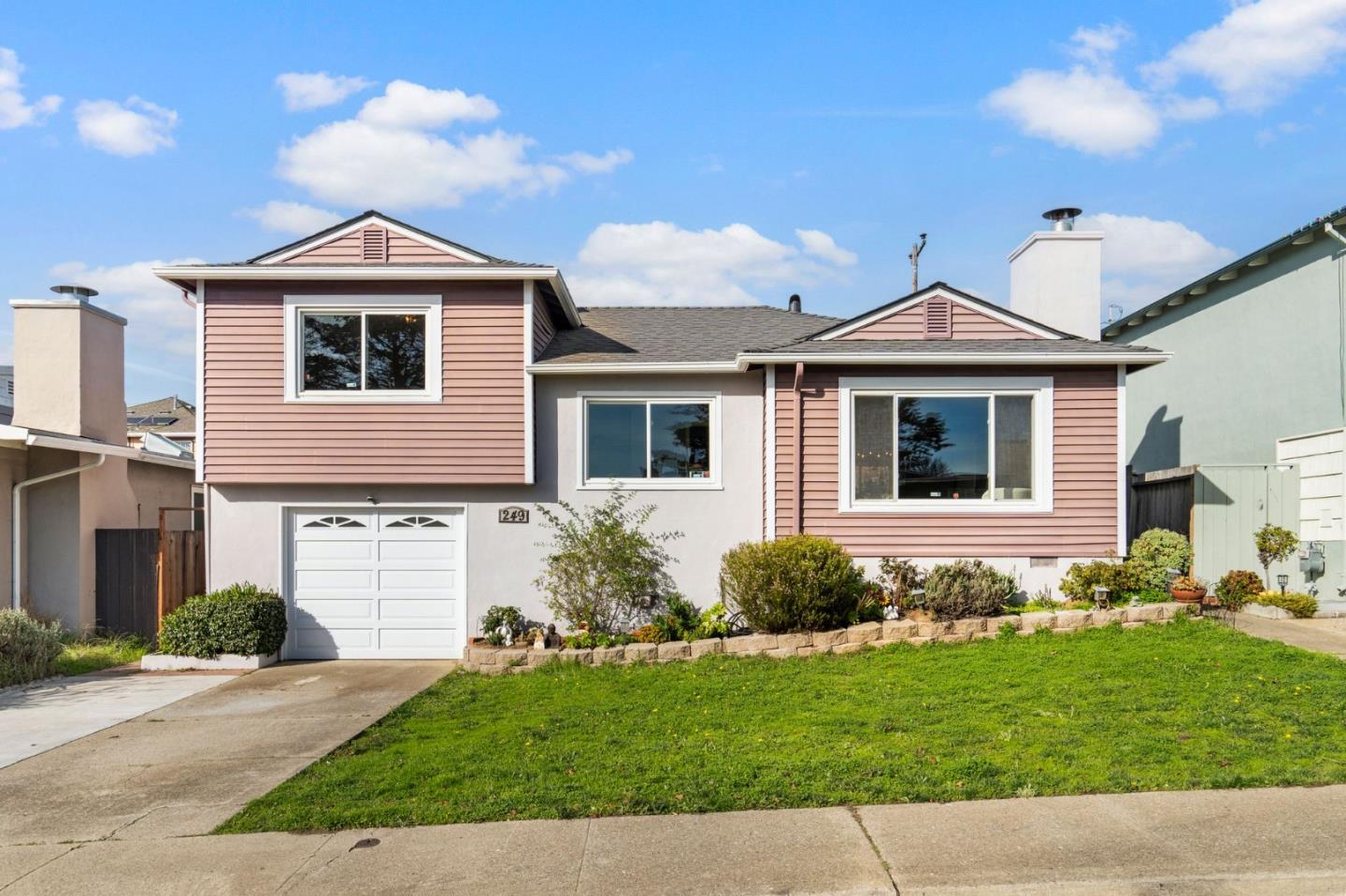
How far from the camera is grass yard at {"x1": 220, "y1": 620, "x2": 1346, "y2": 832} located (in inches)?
229

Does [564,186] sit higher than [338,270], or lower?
higher

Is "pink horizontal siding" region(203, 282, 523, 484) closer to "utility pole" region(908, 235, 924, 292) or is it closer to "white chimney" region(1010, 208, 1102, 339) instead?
"white chimney" region(1010, 208, 1102, 339)

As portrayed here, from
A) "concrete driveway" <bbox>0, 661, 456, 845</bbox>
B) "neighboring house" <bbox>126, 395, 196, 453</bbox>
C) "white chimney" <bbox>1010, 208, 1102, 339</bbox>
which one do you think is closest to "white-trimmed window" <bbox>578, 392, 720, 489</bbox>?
"concrete driveway" <bbox>0, 661, 456, 845</bbox>

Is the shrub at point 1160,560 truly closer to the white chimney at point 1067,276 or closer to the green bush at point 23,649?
the white chimney at point 1067,276

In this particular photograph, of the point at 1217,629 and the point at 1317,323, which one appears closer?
the point at 1217,629

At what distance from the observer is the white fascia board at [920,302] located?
1199 centimetres

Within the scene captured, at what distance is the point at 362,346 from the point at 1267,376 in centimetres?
1272

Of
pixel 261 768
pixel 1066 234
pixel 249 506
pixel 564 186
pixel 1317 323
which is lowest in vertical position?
pixel 261 768

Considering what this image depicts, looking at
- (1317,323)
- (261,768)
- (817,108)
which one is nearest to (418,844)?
(261,768)

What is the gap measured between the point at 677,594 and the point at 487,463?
2.97 m

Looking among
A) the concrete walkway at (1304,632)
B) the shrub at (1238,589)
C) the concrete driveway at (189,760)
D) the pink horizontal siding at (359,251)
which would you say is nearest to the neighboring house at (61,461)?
the pink horizontal siding at (359,251)

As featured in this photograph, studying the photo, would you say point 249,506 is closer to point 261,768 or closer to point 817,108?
point 261,768

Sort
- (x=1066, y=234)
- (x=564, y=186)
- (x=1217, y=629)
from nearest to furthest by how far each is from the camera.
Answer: (x=1217, y=629), (x=1066, y=234), (x=564, y=186)

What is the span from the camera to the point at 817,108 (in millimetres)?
13359
